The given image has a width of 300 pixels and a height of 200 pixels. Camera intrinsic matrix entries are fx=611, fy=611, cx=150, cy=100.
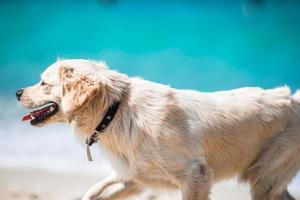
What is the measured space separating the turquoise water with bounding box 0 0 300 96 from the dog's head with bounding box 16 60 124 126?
17.9ft

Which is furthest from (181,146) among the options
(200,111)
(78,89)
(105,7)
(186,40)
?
(105,7)

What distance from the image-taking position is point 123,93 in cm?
504

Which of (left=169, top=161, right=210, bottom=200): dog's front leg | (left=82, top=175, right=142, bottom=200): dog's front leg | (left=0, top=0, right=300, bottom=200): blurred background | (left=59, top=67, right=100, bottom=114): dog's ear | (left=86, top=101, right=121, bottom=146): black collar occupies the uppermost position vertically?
(left=0, top=0, right=300, bottom=200): blurred background

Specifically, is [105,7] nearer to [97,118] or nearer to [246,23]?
[246,23]

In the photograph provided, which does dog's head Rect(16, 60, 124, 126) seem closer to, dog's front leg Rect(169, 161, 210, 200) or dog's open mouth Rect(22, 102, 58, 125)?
dog's open mouth Rect(22, 102, 58, 125)

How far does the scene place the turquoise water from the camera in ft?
35.0

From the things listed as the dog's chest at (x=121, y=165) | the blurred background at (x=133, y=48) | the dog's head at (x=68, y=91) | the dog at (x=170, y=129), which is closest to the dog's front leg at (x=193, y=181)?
the dog at (x=170, y=129)

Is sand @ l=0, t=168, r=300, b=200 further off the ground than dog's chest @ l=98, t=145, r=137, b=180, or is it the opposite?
sand @ l=0, t=168, r=300, b=200

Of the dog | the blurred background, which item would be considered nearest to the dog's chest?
the dog

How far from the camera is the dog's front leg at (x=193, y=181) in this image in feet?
16.1

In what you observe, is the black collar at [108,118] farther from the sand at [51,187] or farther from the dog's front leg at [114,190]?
the sand at [51,187]

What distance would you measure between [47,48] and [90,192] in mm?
6940

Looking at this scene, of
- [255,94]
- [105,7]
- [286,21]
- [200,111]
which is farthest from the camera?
[105,7]

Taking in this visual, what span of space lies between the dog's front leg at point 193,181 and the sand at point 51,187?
2.09 metres
